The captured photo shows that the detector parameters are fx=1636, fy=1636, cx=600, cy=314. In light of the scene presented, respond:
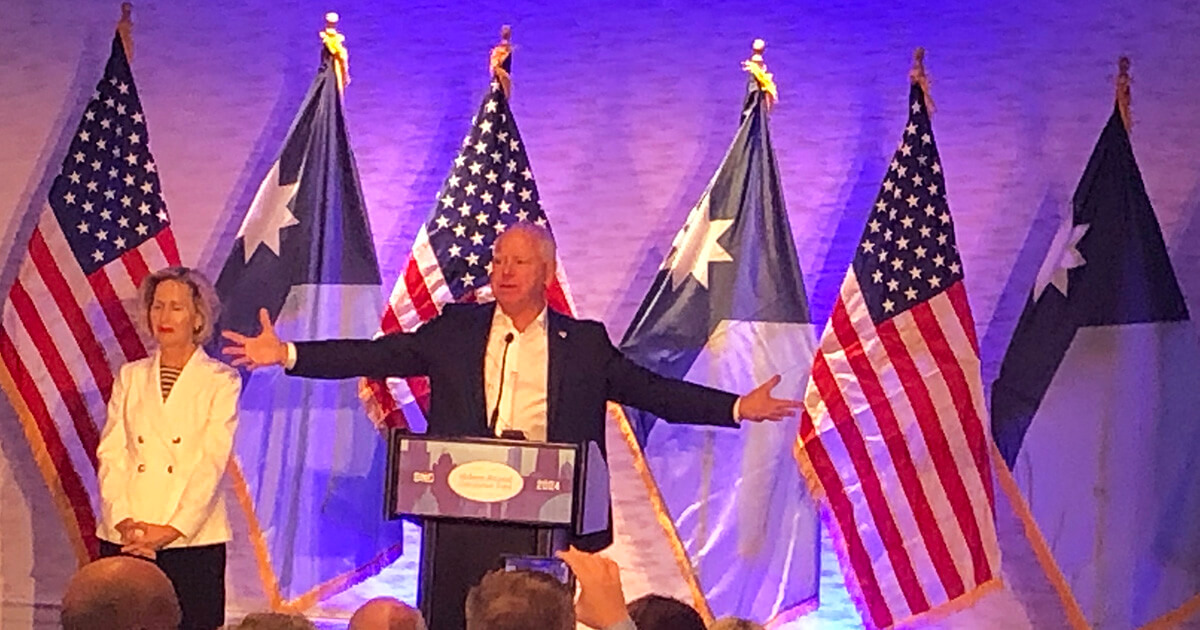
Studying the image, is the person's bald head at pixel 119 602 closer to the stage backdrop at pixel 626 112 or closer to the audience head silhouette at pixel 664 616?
the audience head silhouette at pixel 664 616

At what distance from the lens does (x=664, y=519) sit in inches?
185

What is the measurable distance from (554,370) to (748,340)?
87 centimetres

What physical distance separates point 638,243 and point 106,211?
5.16 feet

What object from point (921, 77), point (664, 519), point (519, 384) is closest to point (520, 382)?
point (519, 384)

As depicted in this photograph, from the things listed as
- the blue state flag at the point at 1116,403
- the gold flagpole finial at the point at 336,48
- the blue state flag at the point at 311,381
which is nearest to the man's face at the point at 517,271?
the blue state flag at the point at 311,381

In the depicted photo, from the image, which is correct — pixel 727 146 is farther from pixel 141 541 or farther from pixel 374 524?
pixel 141 541

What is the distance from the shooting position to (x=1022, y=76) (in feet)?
15.9

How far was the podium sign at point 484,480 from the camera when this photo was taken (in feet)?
11.1

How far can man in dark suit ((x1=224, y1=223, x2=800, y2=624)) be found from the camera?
3865 millimetres

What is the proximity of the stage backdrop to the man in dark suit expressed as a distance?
3.35 feet

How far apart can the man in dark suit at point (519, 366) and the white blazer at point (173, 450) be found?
0.42ft

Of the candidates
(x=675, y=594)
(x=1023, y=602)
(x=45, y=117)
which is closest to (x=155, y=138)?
(x=45, y=117)

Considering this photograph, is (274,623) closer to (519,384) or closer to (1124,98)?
(519,384)

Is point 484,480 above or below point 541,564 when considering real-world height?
above
